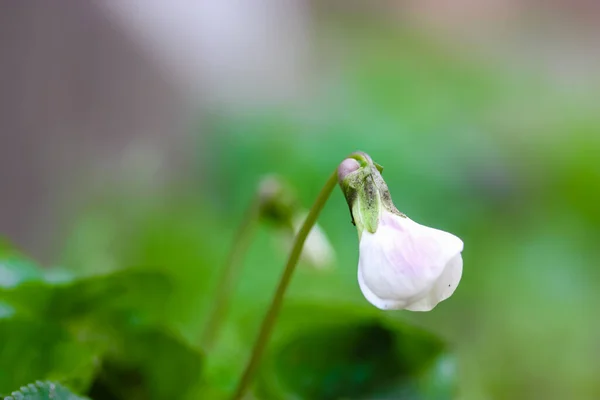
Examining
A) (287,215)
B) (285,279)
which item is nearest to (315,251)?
(287,215)

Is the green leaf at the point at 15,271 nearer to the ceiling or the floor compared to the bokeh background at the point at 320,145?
nearer to the floor

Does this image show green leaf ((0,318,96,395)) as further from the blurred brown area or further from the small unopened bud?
the blurred brown area

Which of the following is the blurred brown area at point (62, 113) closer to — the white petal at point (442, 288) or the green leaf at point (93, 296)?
the green leaf at point (93, 296)

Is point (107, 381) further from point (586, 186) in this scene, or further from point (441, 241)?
point (586, 186)

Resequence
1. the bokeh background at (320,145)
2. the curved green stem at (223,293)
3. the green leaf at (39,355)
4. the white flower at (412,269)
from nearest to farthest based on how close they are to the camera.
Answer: the white flower at (412,269)
the green leaf at (39,355)
the curved green stem at (223,293)
the bokeh background at (320,145)

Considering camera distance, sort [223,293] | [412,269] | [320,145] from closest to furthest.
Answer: [412,269]
[223,293]
[320,145]

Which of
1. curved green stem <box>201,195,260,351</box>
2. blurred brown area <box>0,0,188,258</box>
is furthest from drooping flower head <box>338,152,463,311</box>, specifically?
blurred brown area <box>0,0,188,258</box>

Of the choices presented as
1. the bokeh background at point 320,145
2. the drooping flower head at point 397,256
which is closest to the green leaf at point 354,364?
the bokeh background at point 320,145

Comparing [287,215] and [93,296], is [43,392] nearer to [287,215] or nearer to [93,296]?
[93,296]
